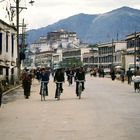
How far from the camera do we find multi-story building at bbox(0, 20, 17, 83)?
45997mm

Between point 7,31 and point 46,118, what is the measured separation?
107 ft

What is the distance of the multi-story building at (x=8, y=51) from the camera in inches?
1811

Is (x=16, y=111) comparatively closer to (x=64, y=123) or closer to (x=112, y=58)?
(x=64, y=123)

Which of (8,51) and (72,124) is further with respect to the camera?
(8,51)

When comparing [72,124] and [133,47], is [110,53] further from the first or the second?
[72,124]

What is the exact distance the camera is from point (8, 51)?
50.6 meters

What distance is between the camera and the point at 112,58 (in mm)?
152125

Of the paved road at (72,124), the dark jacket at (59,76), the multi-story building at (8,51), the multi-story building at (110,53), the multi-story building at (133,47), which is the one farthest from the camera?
the multi-story building at (110,53)

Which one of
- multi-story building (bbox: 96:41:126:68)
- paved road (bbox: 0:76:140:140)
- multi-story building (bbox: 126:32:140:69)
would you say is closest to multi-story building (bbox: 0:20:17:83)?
paved road (bbox: 0:76:140:140)

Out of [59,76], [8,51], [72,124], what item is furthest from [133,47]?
[72,124]

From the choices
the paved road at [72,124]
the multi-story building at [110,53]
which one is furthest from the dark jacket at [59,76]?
the multi-story building at [110,53]

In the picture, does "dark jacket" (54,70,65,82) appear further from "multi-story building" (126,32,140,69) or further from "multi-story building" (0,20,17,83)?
"multi-story building" (126,32,140,69)

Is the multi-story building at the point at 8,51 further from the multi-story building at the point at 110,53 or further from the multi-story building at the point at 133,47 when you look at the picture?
the multi-story building at the point at 110,53

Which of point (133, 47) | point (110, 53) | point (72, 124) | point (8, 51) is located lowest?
point (72, 124)
